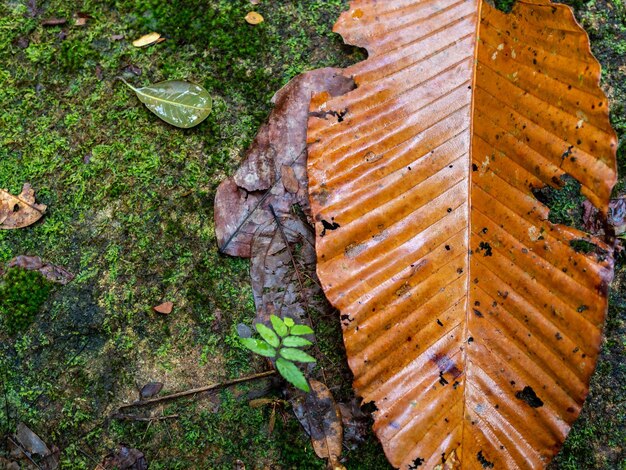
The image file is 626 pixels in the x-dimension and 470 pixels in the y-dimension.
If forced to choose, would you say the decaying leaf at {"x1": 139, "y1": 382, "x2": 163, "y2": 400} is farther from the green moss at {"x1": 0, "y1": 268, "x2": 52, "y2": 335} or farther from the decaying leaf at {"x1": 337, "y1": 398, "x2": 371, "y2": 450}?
the decaying leaf at {"x1": 337, "y1": 398, "x2": 371, "y2": 450}

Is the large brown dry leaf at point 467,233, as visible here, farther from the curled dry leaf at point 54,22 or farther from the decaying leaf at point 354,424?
the curled dry leaf at point 54,22

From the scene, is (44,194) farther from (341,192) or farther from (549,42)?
(549,42)

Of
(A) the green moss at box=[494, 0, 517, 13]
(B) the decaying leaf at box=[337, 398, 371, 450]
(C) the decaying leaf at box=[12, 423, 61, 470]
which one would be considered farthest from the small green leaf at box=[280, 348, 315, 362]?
(A) the green moss at box=[494, 0, 517, 13]

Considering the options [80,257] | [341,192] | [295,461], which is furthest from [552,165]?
[80,257]

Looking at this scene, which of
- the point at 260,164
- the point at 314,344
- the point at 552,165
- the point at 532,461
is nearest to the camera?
the point at 532,461

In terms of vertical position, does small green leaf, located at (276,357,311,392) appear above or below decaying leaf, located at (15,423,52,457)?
above

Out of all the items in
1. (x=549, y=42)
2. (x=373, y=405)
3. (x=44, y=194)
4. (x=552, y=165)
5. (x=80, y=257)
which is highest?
(x=549, y=42)

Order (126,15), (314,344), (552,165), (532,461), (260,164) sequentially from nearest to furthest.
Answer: (532,461), (552,165), (314,344), (260,164), (126,15)
